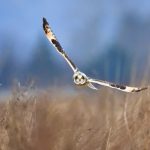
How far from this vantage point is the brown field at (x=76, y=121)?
3711 mm

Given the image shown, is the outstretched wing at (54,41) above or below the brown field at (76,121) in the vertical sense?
above

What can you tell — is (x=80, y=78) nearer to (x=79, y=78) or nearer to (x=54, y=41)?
(x=79, y=78)

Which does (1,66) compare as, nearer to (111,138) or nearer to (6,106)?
(6,106)

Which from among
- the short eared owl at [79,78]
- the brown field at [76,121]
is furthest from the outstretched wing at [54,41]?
the brown field at [76,121]

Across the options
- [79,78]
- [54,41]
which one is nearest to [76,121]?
[79,78]

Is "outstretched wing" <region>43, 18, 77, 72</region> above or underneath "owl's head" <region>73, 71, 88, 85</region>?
above

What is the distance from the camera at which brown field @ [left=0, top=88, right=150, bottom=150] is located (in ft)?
12.2

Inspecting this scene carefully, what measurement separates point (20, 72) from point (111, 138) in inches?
20.1

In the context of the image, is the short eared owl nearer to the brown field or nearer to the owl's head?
the owl's head

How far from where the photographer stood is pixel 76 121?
3824 mm

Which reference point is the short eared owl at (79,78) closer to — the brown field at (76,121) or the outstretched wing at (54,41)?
the outstretched wing at (54,41)

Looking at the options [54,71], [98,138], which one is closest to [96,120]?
[98,138]

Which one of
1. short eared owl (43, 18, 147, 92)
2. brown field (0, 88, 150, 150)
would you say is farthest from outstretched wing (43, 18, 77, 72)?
brown field (0, 88, 150, 150)

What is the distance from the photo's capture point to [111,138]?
12.8 feet
